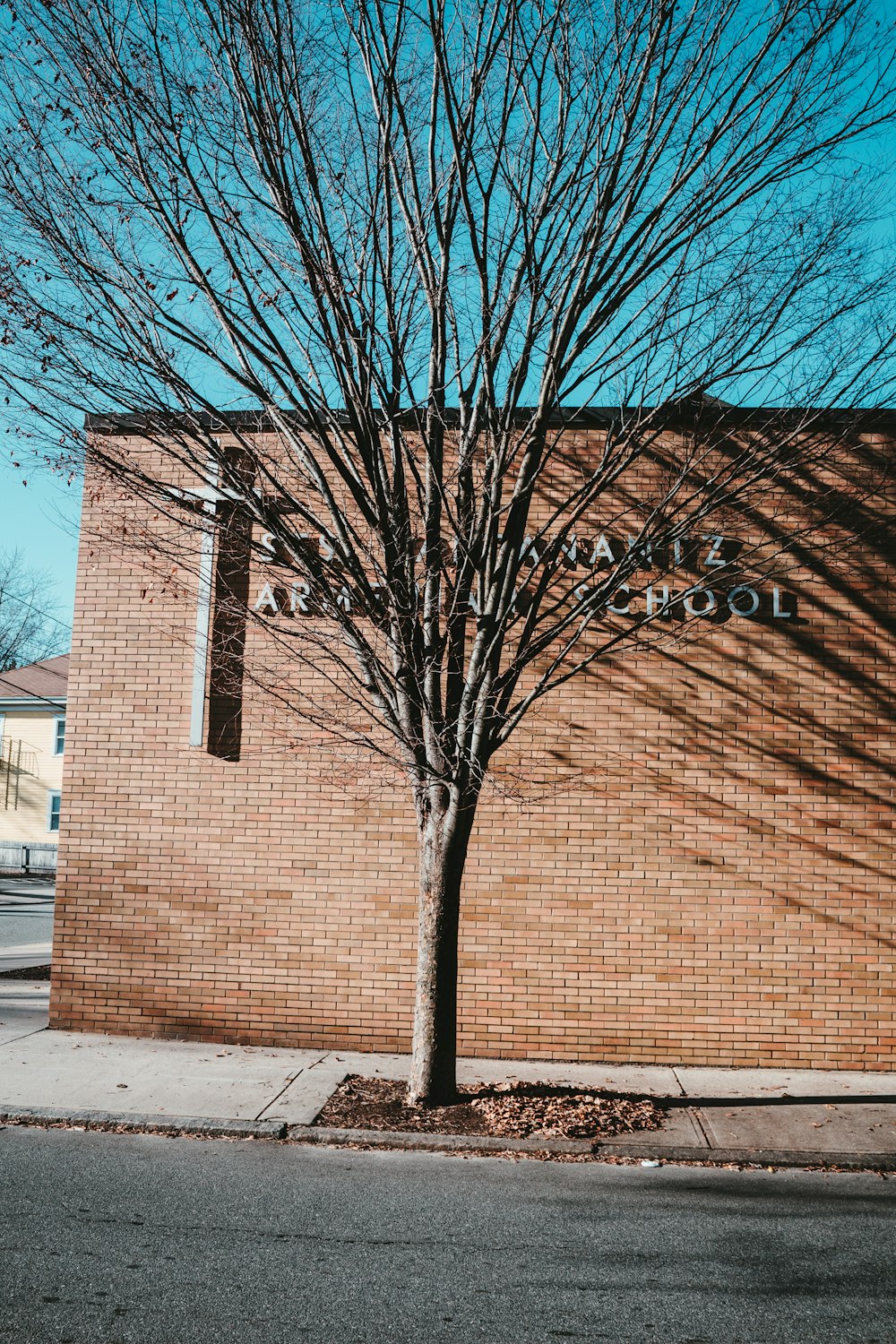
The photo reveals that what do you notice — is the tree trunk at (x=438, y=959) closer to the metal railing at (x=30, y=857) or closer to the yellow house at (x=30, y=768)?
the metal railing at (x=30, y=857)

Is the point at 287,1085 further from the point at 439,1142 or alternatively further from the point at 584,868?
the point at 584,868

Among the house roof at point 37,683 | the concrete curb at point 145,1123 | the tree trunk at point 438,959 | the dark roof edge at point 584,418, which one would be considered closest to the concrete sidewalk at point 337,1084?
the concrete curb at point 145,1123

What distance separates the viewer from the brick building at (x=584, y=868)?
8562 millimetres

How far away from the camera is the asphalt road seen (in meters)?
4.24

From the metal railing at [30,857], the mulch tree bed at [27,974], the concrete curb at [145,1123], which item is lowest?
the concrete curb at [145,1123]

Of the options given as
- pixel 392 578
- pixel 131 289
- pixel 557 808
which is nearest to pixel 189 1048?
pixel 557 808

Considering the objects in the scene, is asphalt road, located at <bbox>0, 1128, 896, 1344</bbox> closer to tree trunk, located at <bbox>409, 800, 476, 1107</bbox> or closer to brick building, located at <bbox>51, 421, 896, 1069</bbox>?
tree trunk, located at <bbox>409, 800, 476, 1107</bbox>

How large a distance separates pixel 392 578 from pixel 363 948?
11.3 feet

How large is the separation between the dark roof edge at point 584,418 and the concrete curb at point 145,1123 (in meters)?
4.66

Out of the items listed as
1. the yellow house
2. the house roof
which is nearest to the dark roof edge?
the house roof

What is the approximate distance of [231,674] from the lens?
30.5ft

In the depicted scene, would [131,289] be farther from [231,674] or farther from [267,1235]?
[267,1235]

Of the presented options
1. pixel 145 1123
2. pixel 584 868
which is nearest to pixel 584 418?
pixel 584 868

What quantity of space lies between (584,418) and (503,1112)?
5.65m
